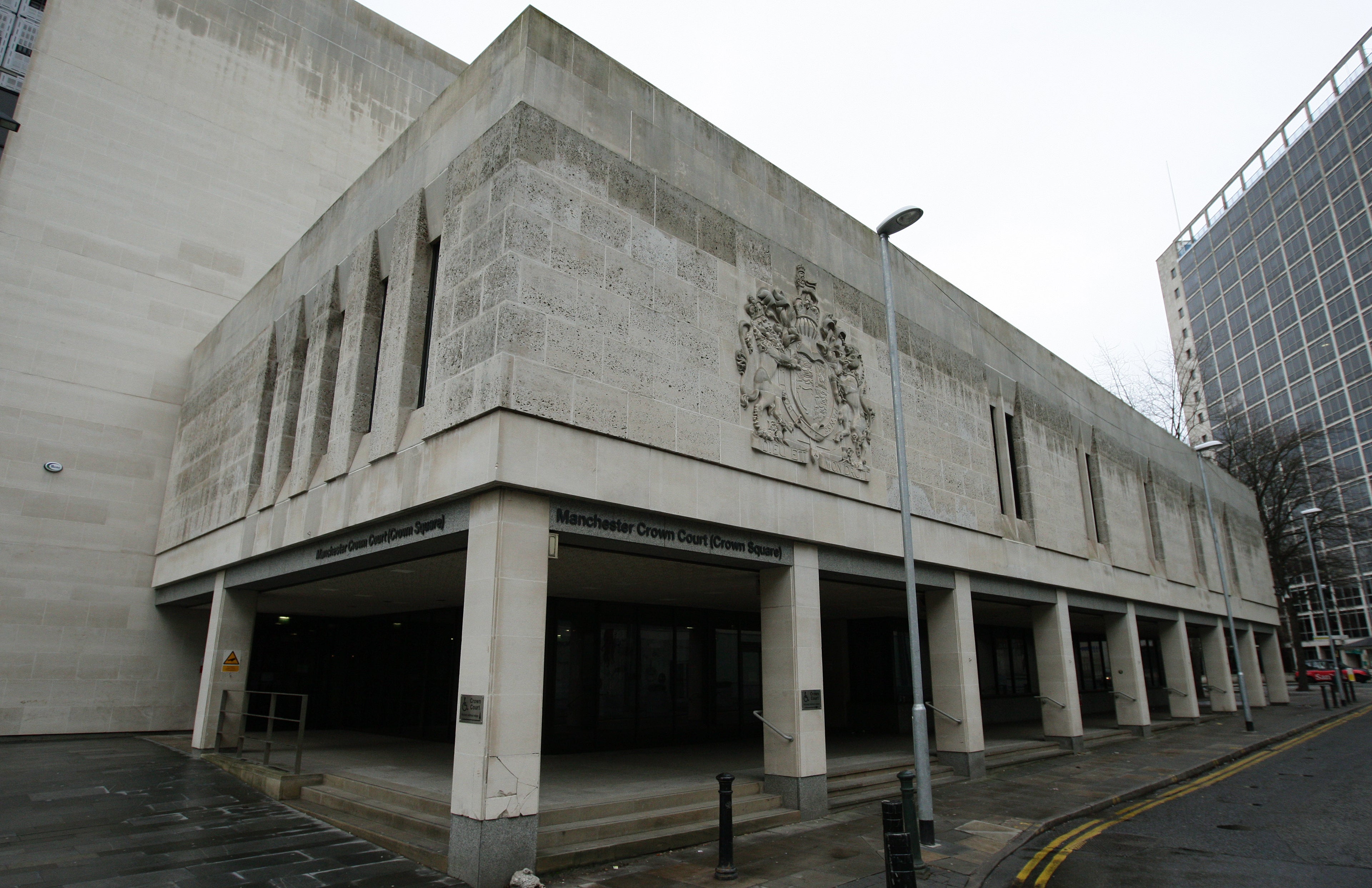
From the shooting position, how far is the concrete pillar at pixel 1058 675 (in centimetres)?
1883

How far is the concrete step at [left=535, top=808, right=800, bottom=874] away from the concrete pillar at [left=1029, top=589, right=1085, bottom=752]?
11.0m

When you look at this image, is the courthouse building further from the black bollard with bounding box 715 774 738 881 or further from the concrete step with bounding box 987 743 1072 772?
the black bollard with bounding box 715 774 738 881

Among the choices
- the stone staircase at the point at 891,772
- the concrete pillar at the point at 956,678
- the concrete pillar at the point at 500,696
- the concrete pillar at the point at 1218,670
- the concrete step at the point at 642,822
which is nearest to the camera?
the concrete pillar at the point at 500,696

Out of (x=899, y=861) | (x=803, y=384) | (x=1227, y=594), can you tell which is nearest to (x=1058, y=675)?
(x=1227, y=594)

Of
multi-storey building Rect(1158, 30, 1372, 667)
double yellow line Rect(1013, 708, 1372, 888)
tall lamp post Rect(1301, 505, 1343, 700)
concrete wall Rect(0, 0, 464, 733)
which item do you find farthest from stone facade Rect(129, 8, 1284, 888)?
multi-storey building Rect(1158, 30, 1372, 667)

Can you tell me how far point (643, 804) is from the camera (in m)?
10.1

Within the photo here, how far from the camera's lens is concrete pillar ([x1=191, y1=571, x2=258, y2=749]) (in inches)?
635

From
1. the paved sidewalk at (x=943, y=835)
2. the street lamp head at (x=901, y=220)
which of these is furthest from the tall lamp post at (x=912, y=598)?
the paved sidewalk at (x=943, y=835)

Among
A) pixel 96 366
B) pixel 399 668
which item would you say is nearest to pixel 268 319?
pixel 96 366

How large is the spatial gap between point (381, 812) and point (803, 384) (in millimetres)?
9088

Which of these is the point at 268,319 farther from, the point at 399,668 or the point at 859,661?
the point at 859,661

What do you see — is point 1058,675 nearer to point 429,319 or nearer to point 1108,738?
point 1108,738

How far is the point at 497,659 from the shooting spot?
319 inches

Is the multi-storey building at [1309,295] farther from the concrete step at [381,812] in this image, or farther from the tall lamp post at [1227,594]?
the concrete step at [381,812]
